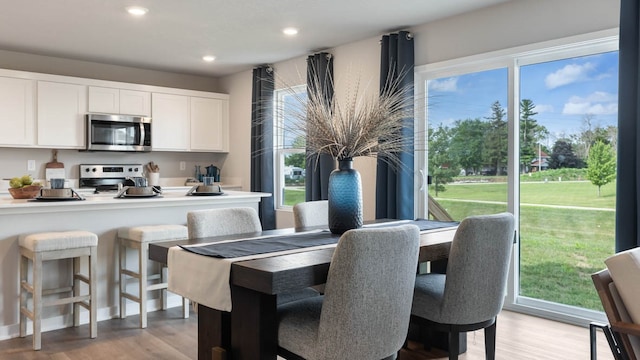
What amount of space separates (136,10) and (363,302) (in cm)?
322

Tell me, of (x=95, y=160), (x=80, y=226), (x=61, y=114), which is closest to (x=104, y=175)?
(x=95, y=160)

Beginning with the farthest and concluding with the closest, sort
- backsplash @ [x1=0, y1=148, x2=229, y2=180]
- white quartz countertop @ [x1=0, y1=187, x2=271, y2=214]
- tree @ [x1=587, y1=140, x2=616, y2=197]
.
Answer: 1. backsplash @ [x1=0, y1=148, x2=229, y2=180]
2. tree @ [x1=587, y1=140, x2=616, y2=197]
3. white quartz countertop @ [x1=0, y1=187, x2=271, y2=214]

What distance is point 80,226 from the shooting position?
146 inches

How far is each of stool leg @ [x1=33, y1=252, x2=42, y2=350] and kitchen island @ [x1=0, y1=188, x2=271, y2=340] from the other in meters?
0.36

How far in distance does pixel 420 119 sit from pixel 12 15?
11.7 feet

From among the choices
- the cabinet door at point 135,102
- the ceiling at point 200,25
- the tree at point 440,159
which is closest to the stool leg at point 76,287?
the ceiling at point 200,25

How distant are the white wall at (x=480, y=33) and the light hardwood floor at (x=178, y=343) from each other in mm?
1861

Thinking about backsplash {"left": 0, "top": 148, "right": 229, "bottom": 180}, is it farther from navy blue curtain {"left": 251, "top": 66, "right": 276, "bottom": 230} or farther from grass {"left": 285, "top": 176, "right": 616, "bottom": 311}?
grass {"left": 285, "top": 176, "right": 616, "bottom": 311}

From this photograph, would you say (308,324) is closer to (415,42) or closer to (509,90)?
(509,90)

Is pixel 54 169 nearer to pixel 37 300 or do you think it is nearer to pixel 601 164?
pixel 37 300

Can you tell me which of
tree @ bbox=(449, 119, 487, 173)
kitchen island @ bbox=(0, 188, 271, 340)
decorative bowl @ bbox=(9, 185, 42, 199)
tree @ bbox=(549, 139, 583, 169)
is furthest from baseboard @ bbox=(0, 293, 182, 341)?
tree @ bbox=(549, 139, 583, 169)

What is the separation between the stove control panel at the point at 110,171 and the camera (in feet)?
19.6

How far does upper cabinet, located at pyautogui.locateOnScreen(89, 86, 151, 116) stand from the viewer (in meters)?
5.73

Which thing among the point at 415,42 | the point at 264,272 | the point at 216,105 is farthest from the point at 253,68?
the point at 264,272
